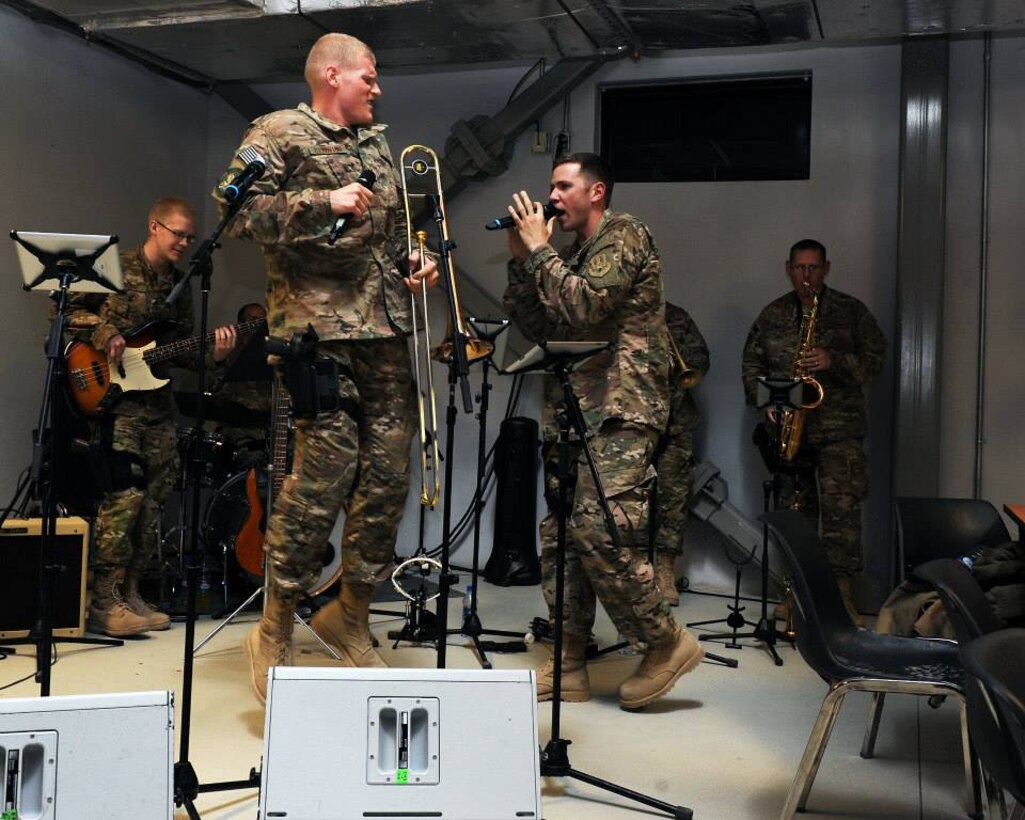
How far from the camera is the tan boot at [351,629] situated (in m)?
4.07

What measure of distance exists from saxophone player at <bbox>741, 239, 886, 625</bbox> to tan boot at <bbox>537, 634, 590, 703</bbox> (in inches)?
89.5

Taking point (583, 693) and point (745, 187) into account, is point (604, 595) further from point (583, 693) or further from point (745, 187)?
point (745, 187)

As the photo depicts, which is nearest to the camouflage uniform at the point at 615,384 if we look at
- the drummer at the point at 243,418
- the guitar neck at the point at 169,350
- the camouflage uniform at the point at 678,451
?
the guitar neck at the point at 169,350

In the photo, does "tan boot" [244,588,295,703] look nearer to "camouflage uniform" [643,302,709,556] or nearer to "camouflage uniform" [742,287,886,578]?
"camouflage uniform" [643,302,709,556]

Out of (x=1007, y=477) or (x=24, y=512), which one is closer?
(x=24, y=512)

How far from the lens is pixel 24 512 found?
5684 mm

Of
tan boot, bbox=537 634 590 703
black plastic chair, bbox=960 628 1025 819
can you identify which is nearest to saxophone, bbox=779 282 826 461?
tan boot, bbox=537 634 590 703

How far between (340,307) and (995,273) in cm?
438

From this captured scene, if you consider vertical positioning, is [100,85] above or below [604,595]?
above

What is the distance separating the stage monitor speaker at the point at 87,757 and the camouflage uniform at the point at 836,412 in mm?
4404

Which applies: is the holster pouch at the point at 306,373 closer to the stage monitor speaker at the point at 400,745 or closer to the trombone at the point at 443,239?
the trombone at the point at 443,239

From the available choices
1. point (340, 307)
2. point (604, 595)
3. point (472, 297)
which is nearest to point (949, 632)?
point (604, 595)

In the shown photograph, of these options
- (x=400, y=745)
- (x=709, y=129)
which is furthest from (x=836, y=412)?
(x=400, y=745)

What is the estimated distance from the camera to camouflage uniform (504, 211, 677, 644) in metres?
3.90
